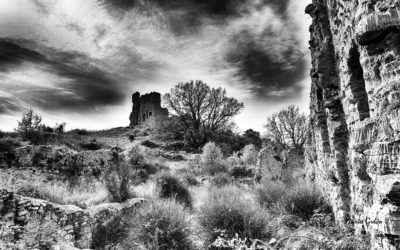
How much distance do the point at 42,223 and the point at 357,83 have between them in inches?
228

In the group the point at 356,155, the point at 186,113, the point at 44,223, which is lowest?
the point at 44,223

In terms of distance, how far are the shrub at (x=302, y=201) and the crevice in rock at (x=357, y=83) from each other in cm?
295

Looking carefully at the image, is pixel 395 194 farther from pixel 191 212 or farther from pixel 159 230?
Answer: pixel 191 212

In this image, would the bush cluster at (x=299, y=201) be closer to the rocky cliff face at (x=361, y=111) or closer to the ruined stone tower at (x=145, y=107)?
the rocky cliff face at (x=361, y=111)

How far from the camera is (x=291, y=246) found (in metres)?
3.94

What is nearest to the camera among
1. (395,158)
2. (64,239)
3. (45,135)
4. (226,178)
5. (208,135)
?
(395,158)

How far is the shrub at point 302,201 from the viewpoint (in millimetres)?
5926

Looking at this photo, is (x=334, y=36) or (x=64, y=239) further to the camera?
(x=334, y=36)

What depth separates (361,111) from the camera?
378 cm

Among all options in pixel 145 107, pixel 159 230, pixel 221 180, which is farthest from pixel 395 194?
pixel 145 107

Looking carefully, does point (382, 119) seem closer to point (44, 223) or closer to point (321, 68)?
point (321, 68)

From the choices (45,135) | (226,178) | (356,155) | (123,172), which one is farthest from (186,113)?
(356,155)

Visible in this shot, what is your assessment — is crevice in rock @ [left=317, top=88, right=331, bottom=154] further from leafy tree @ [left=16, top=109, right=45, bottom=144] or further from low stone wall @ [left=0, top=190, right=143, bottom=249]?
leafy tree @ [left=16, top=109, right=45, bottom=144]

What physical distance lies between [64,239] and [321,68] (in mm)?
5863
